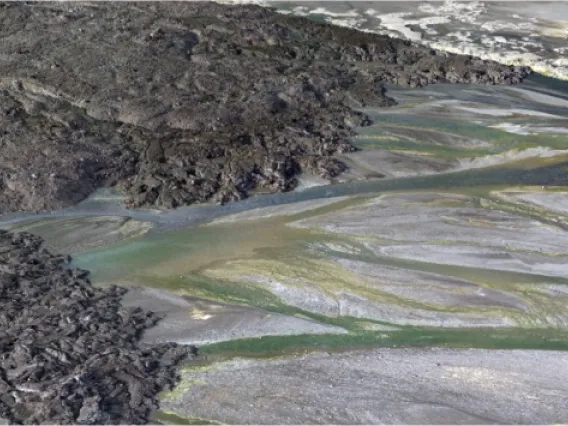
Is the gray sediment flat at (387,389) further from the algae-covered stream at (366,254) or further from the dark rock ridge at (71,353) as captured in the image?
the dark rock ridge at (71,353)

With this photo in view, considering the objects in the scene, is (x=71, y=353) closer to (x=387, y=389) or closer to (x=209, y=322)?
(x=209, y=322)

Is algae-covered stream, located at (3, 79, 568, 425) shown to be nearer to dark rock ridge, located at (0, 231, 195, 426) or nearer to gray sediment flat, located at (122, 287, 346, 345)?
gray sediment flat, located at (122, 287, 346, 345)

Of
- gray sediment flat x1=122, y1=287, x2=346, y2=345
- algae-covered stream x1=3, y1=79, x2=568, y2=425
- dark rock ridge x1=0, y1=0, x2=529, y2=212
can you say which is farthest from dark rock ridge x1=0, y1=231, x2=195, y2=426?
dark rock ridge x1=0, y1=0, x2=529, y2=212

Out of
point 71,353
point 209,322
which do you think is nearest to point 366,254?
point 209,322

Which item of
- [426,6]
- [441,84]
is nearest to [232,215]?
[441,84]

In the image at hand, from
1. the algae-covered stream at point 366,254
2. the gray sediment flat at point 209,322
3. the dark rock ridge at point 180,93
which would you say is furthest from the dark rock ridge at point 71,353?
the dark rock ridge at point 180,93

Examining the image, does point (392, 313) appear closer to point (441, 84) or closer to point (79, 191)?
point (79, 191)

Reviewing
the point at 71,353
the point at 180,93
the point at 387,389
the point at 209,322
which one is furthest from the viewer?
the point at 180,93
